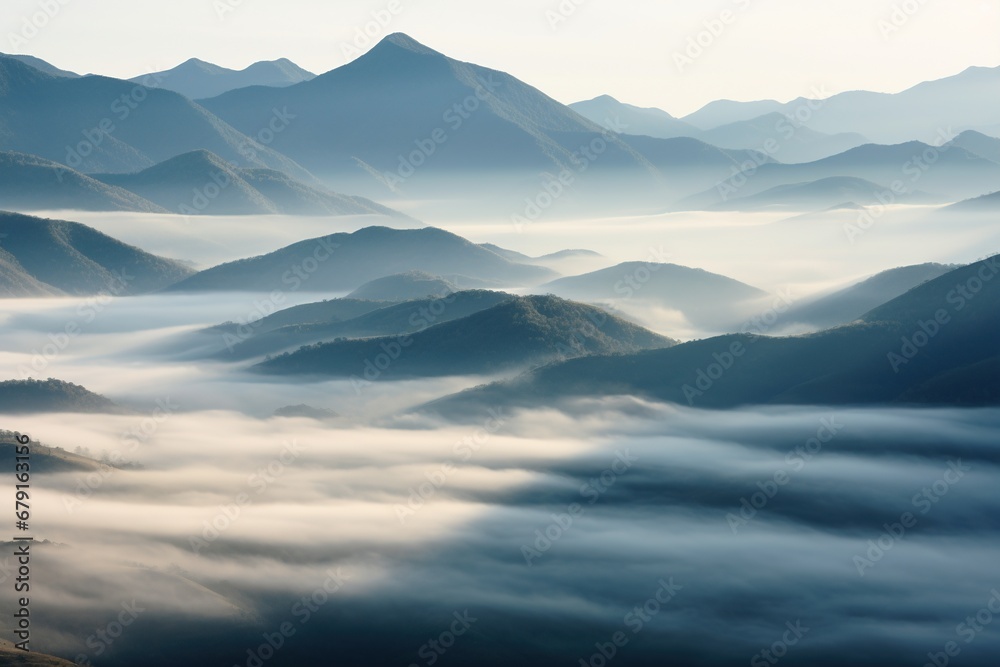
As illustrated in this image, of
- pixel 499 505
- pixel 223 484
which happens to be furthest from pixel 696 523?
pixel 223 484

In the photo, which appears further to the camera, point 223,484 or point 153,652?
point 223,484

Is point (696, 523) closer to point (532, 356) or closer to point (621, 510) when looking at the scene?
point (621, 510)

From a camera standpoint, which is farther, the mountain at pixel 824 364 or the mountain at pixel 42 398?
the mountain at pixel 42 398

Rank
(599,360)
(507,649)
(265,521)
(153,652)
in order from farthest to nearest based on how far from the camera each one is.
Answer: (599,360), (265,521), (507,649), (153,652)

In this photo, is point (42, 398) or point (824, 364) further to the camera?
point (824, 364)

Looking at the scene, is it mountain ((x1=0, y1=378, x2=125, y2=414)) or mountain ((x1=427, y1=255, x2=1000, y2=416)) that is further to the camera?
mountain ((x1=0, y1=378, x2=125, y2=414))
